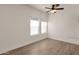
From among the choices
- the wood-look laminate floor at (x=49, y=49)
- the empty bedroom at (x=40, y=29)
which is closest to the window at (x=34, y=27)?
the empty bedroom at (x=40, y=29)

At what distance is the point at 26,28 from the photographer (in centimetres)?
116

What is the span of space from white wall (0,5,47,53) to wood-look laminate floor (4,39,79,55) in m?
0.06

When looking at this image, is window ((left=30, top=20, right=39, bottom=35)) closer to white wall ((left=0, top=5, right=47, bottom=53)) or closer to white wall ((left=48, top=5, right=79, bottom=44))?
white wall ((left=0, top=5, right=47, bottom=53))

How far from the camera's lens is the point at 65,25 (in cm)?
116

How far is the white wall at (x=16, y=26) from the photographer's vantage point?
1.08m

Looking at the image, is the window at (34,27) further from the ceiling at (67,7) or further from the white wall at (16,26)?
the ceiling at (67,7)

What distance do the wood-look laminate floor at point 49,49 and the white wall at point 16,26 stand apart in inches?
2.4

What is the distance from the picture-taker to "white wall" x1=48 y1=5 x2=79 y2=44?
110 cm

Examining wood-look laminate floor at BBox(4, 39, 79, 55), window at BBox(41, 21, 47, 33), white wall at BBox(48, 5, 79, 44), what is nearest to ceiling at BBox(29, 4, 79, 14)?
white wall at BBox(48, 5, 79, 44)

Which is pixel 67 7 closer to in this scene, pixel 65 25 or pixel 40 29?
pixel 65 25
